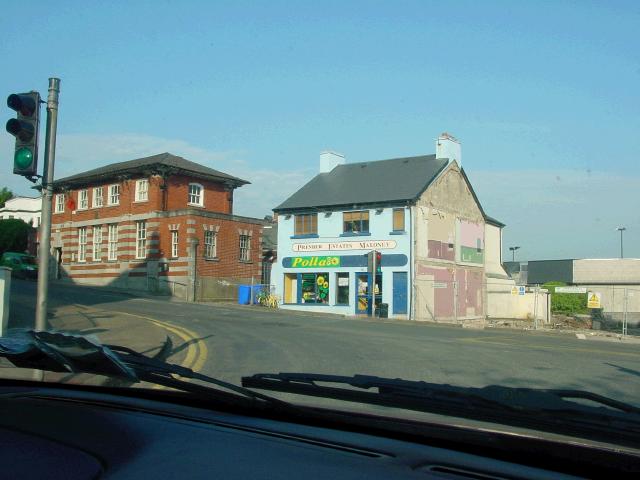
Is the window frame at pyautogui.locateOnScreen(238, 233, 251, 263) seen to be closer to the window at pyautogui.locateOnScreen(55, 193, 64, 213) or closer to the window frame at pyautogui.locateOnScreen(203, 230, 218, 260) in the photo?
the window frame at pyautogui.locateOnScreen(203, 230, 218, 260)

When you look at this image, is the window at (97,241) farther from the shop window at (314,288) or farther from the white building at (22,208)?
the white building at (22,208)

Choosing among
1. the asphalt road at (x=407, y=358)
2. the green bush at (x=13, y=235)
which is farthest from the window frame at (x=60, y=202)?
the asphalt road at (x=407, y=358)

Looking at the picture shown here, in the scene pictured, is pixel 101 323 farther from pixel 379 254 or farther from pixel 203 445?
pixel 379 254

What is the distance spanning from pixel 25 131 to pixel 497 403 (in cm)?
780

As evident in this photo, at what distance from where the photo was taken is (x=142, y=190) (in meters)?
41.5

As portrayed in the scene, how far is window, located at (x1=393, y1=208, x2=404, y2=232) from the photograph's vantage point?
114 feet

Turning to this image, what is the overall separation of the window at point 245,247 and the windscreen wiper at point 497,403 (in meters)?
38.2

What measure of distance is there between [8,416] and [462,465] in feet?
5.14

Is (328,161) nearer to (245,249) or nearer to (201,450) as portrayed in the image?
(245,249)

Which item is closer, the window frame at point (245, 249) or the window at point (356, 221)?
→ the window at point (356, 221)

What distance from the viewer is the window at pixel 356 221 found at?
118 feet

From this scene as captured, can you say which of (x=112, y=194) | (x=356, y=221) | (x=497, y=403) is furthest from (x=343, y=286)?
(x=497, y=403)

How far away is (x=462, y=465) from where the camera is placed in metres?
1.85

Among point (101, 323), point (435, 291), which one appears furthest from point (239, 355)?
point (435, 291)
